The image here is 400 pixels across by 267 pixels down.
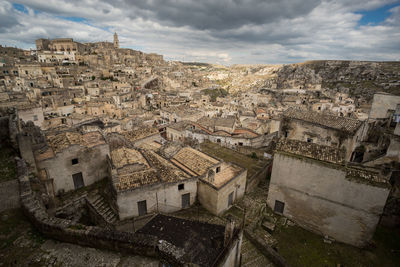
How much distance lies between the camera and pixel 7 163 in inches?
439

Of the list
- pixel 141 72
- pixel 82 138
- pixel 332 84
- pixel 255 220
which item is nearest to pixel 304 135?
pixel 255 220

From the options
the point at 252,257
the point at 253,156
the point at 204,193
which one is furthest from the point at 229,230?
the point at 253,156

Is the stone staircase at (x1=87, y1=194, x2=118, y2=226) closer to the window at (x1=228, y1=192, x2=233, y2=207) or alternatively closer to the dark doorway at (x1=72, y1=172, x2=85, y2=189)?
the dark doorway at (x1=72, y1=172, x2=85, y2=189)

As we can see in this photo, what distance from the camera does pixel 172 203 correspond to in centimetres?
1507

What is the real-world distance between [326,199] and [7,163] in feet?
66.3

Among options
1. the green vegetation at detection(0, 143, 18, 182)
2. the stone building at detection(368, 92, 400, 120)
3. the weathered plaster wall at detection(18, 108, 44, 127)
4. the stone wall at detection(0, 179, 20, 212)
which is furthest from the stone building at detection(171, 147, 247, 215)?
the weathered plaster wall at detection(18, 108, 44, 127)

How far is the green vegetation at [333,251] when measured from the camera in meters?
12.2

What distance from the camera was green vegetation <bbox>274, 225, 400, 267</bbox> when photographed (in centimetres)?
1222

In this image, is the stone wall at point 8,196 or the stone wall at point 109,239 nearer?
the stone wall at point 109,239

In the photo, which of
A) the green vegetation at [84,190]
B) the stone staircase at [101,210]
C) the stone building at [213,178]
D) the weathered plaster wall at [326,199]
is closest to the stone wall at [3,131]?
the green vegetation at [84,190]

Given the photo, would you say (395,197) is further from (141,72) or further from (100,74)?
(141,72)

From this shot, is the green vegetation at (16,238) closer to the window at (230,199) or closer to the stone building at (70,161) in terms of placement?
the stone building at (70,161)

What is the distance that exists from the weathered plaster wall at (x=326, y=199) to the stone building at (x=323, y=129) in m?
6.01

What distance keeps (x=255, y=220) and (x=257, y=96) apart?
63.7 metres
